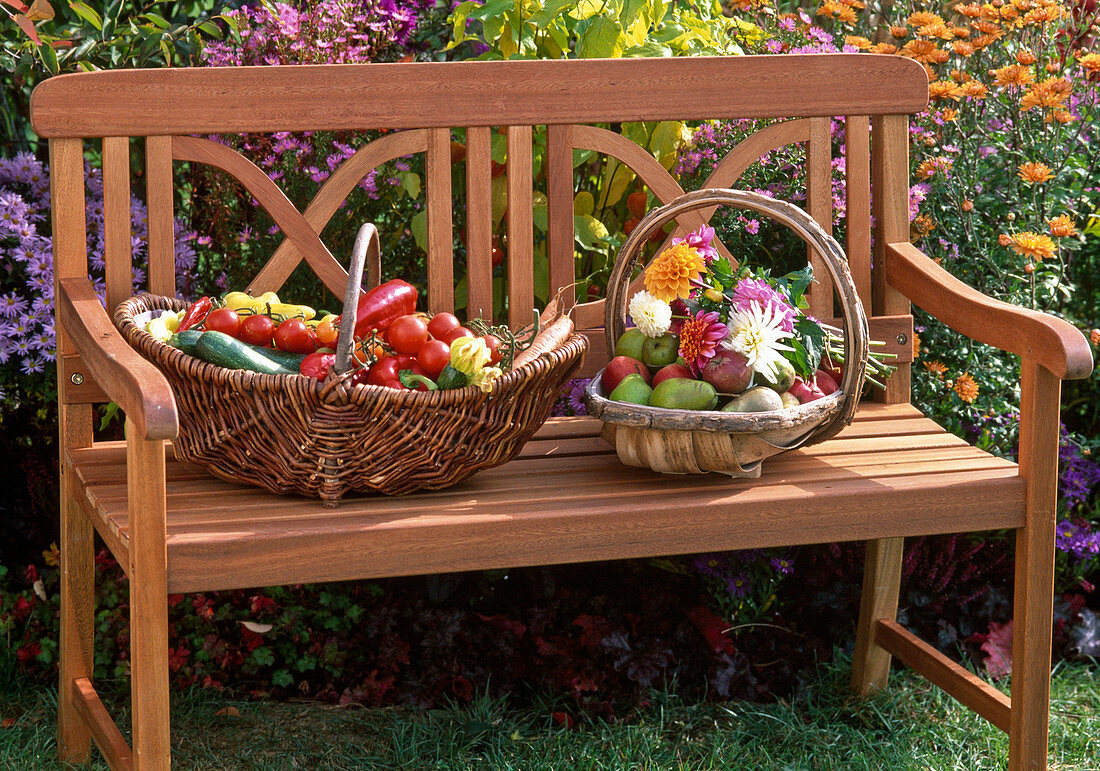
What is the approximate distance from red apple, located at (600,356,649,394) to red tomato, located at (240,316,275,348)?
0.58m

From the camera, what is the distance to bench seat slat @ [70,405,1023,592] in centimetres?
176

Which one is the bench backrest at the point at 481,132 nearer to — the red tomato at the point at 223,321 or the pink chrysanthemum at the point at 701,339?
the red tomato at the point at 223,321

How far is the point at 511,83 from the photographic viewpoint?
2352 mm

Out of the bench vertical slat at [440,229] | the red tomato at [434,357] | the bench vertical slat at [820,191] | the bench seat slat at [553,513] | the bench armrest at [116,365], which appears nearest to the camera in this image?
the bench armrest at [116,365]

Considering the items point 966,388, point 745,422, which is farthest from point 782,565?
point 745,422

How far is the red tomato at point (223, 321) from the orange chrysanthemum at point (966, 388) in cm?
161

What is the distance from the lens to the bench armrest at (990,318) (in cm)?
195

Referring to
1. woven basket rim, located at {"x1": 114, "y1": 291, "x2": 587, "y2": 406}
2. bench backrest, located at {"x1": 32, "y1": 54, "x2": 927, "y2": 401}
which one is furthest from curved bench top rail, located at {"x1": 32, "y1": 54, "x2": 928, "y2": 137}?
woven basket rim, located at {"x1": 114, "y1": 291, "x2": 587, "y2": 406}

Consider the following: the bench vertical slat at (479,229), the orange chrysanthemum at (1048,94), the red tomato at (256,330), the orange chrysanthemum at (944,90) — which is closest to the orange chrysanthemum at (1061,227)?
the orange chrysanthemum at (1048,94)

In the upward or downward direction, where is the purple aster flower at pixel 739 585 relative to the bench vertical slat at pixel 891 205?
downward

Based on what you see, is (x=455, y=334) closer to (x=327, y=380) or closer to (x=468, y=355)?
(x=468, y=355)

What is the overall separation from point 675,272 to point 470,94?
0.60 meters

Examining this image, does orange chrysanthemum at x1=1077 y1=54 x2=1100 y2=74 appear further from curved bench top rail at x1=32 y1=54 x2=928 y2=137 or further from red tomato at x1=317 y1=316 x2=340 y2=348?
red tomato at x1=317 y1=316 x2=340 y2=348

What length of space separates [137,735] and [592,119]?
4.60ft
